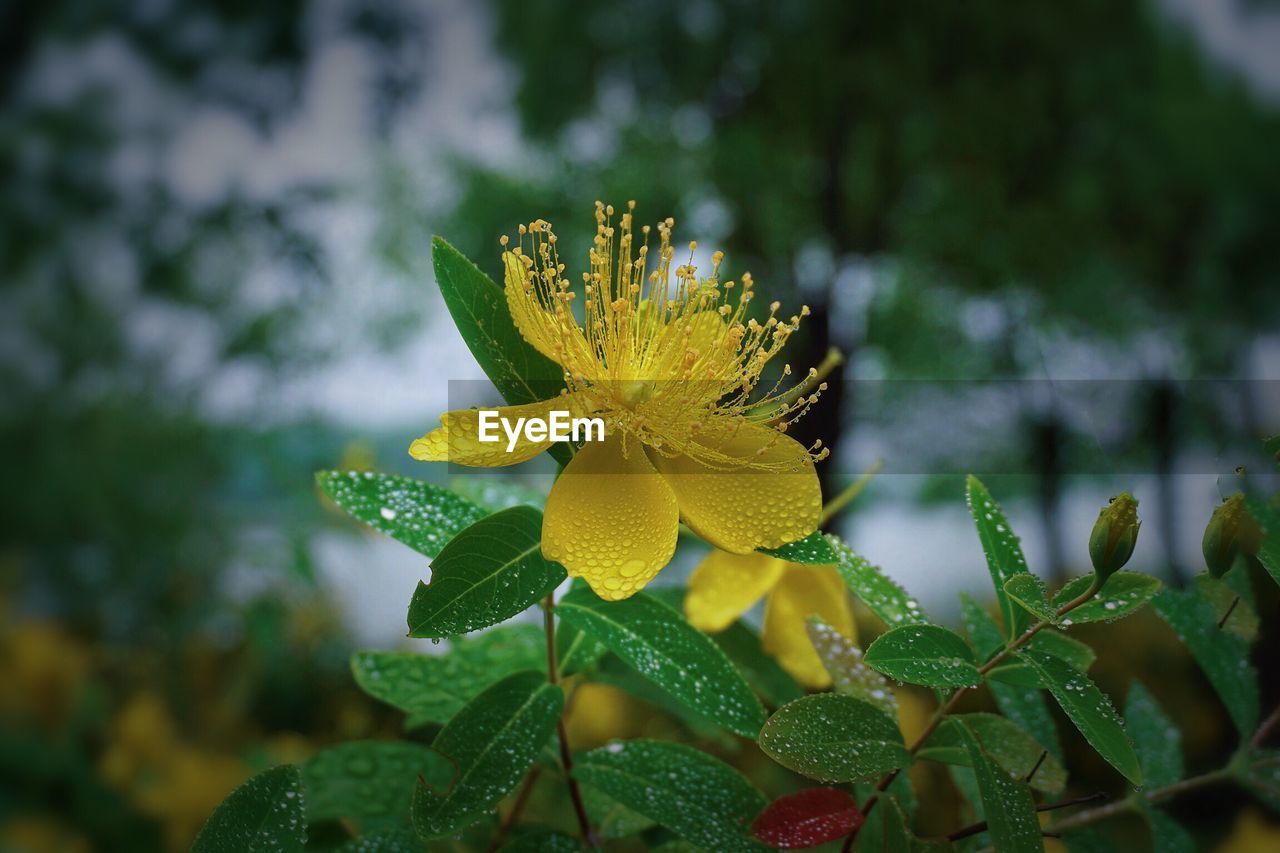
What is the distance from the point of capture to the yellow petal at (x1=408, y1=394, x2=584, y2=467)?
0.28 meters

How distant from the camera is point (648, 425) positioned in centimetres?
32

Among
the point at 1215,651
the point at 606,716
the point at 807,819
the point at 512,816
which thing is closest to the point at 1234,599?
the point at 1215,651

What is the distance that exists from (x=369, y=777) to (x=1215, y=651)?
1.05ft

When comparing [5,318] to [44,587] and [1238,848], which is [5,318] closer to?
[44,587]

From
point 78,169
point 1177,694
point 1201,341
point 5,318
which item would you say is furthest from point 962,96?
point 5,318

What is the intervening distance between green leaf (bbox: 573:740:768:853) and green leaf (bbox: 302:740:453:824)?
7cm

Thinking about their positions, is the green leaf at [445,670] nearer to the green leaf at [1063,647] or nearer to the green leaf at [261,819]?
the green leaf at [261,819]

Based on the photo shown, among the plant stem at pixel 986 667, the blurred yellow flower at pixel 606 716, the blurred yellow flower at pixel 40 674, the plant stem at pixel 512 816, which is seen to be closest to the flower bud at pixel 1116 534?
the plant stem at pixel 986 667

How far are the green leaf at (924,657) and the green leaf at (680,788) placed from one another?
0.08 metres

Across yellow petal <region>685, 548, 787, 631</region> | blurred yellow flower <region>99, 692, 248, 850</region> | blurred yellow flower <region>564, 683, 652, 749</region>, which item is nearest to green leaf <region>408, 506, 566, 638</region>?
yellow petal <region>685, 548, 787, 631</region>

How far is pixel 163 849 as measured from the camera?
877 mm

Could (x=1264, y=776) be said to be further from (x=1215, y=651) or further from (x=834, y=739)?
(x=834, y=739)

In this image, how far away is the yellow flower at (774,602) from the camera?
38cm

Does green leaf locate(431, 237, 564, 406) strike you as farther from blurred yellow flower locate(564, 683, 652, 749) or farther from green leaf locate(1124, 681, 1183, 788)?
blurred yellow flower locate(564, 683, 652, 749)
